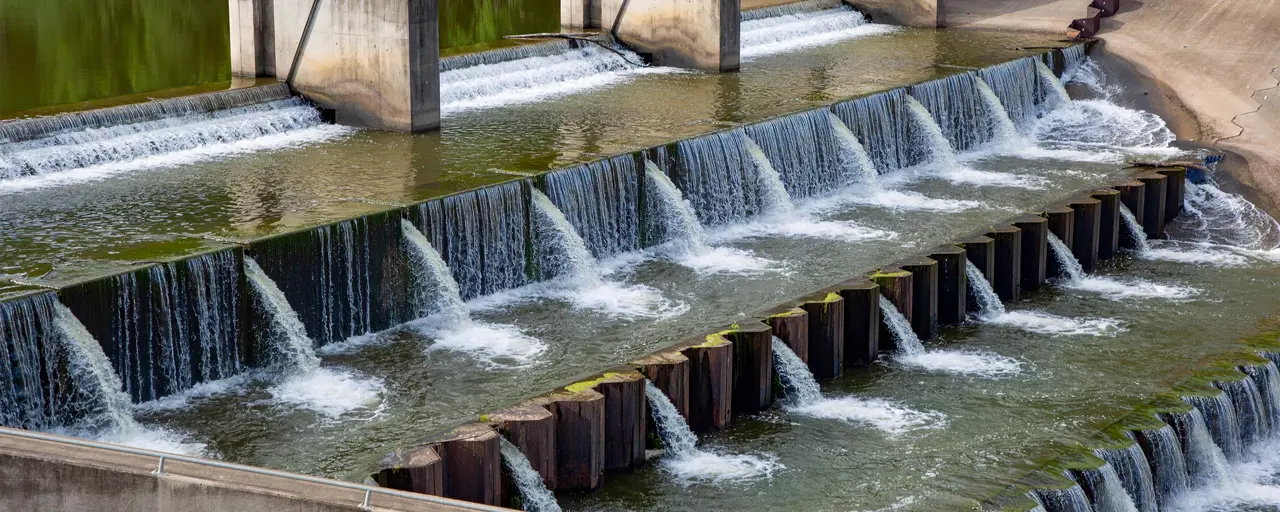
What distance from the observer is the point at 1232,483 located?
57.6 ft

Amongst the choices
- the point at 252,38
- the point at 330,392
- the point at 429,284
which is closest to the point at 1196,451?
the point at 429,284

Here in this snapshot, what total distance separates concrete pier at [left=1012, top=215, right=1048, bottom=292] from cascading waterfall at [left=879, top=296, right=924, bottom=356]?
145 inches

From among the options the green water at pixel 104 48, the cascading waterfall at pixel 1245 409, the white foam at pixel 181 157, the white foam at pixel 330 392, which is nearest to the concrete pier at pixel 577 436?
the white foam at pixel 330 392

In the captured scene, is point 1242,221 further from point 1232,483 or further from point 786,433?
point 786,433

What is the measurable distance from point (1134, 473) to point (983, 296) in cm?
552

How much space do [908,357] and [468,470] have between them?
707 cm

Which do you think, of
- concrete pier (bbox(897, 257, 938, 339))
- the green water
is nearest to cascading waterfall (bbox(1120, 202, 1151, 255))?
concrete pier (bbox(897, 257, 938, 339))

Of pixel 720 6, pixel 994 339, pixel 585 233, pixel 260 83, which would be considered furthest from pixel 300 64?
pixel 994 339

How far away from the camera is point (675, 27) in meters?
33.2

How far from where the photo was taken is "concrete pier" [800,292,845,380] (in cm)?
1869

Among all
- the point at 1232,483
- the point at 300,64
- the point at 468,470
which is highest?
the point at 300,64

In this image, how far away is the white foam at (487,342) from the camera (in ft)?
59.8

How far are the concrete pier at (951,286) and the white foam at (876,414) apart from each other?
3420 mm

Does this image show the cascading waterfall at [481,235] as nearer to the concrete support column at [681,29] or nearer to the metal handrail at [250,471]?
the metal handrail at [250,471]
